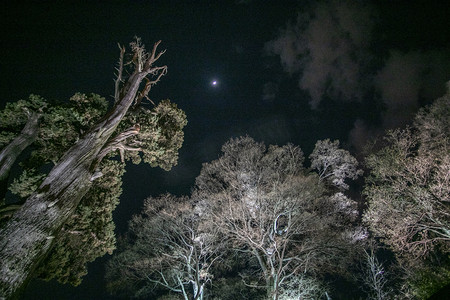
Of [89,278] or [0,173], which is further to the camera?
[89,278]

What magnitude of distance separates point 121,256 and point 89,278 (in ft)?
33.6

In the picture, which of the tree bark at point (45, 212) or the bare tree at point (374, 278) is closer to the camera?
the tree bark at point (45, 212)

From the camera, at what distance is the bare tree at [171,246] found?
13523 mm

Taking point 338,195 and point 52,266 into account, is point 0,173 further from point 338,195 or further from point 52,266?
point 338,195

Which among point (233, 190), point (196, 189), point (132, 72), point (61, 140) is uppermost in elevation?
point (132, 72)

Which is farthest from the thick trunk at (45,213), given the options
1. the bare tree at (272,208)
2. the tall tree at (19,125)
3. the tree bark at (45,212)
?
the bare tree at (272,208)

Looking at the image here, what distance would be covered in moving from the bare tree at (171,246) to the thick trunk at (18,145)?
30.6 ft

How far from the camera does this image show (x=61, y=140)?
7.38 metres

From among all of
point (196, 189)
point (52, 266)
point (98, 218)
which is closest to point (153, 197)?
point (196, 189)

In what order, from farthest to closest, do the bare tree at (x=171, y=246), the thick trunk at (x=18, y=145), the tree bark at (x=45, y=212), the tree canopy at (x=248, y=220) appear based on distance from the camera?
the bare tree at (x=171, y=246) < the tree canopy at (x=248, y=220) < the thick trunk at (x=18, y=145) < the tree bark at (x=45, y=212)

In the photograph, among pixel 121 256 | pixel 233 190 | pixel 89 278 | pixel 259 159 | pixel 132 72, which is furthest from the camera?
pixel 89 278

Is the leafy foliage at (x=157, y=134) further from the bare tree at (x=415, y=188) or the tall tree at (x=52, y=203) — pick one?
the bare tree at (x=415, y=188)

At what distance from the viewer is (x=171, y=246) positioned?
44.7ft

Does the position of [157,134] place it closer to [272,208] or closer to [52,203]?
[52,203]
